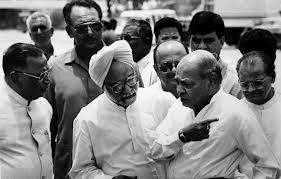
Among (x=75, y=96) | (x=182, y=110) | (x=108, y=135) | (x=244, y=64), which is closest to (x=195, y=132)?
(x=182, y=110)

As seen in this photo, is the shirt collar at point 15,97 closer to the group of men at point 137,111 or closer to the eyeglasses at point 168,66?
the group of men at point 137,111

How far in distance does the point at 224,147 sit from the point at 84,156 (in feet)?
2.97

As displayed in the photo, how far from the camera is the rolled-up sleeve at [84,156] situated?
Result: 336 cm

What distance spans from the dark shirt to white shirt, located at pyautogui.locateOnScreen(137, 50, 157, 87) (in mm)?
723

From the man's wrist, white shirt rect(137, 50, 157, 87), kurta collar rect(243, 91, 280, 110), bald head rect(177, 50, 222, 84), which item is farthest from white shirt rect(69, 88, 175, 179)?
white shirt rect(137, 50, 157, 87)

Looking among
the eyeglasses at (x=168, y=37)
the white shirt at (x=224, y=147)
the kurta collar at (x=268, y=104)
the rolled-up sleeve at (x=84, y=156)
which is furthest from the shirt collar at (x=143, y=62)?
the white shirt at (x=224, y=147)

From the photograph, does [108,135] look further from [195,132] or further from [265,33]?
[265,33]

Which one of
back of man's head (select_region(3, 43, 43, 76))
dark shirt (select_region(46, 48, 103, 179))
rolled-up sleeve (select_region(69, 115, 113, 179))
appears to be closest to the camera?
rolled-up sleeve (select_region(69, 115, 113, 179))

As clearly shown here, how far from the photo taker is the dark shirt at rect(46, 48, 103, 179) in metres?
4.30

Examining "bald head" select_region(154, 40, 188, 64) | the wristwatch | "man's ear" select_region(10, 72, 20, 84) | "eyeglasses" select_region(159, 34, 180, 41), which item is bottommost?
the wristwatch

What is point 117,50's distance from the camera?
11.2ft

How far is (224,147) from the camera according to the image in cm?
312

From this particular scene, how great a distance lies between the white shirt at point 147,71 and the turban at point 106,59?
1535 millimetres

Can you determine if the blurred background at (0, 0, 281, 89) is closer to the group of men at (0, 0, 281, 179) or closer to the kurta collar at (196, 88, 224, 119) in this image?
the group of men at (0, 0, 281, 179)
